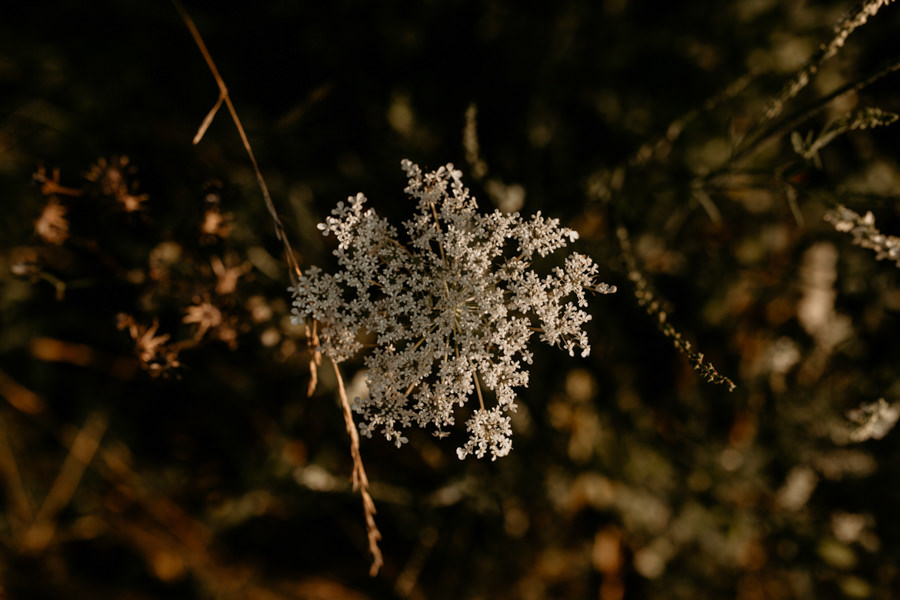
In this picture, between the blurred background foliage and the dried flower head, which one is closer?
the dried flower head

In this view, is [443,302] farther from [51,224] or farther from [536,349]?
[51,224]

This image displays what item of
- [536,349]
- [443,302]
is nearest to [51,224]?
[443,302]

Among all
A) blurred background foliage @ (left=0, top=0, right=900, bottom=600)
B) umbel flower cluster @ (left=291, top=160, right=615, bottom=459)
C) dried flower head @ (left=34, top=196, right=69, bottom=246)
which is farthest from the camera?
blurred background foliage @ (left=0, top=0, right=900, bottom=600)

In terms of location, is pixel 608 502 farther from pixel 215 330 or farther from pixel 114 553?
pixel 114 553

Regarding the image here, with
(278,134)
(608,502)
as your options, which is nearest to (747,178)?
(608,502)

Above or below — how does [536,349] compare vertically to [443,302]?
above

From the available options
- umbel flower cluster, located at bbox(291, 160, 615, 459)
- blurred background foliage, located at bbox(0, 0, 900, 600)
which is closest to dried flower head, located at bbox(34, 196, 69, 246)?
blurred background foliage, located at bbox(0, 0, 900, 600)

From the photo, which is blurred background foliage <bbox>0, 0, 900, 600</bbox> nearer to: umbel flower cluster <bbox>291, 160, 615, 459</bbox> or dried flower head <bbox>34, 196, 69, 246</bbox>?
dried flower head <bbox>34, 196, 69, 246</bbox>
